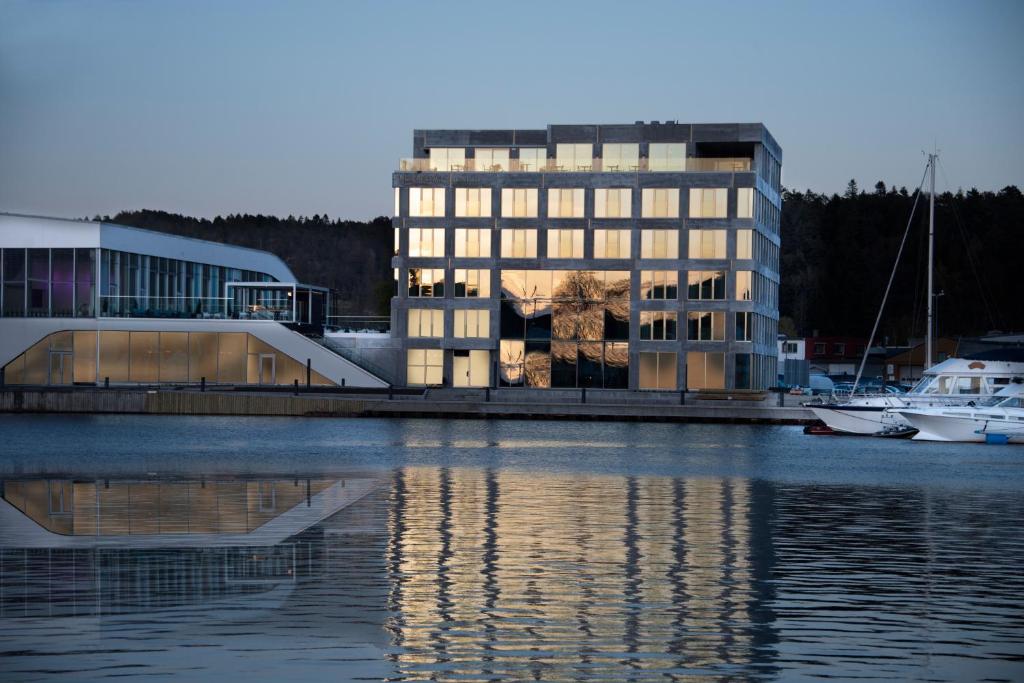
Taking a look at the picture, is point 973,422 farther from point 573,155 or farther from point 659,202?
Answer: point 573,155

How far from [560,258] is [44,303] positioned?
36551mm

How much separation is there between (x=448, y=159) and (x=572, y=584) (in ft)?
291

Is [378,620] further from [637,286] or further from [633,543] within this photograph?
[637,286]

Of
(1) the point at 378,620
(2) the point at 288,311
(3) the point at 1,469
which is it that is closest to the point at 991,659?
(1) the point at 378,620

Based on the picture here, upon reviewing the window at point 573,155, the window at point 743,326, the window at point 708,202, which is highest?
the window at point 573,155

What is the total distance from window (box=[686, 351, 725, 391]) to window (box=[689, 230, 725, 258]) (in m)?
7.14

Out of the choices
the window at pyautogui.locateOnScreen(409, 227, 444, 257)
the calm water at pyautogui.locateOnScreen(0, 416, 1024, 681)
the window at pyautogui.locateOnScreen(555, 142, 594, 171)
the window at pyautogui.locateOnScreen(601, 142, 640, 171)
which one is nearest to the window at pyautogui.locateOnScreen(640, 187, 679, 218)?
the window at pyautogui.locateOnScreen(601, 142, 640, 171)

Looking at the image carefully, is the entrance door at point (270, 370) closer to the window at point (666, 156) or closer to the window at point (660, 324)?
the window at point (660, 324)

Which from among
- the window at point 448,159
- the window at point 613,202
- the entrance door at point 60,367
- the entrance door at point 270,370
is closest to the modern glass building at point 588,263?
the window at point 613,202

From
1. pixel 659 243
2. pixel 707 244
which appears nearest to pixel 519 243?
pixel 659 243

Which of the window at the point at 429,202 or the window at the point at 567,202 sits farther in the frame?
the window at the point at 429,202

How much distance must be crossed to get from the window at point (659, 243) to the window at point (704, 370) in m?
7.43

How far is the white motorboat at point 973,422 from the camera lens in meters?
57.2

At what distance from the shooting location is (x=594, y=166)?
334 ft
